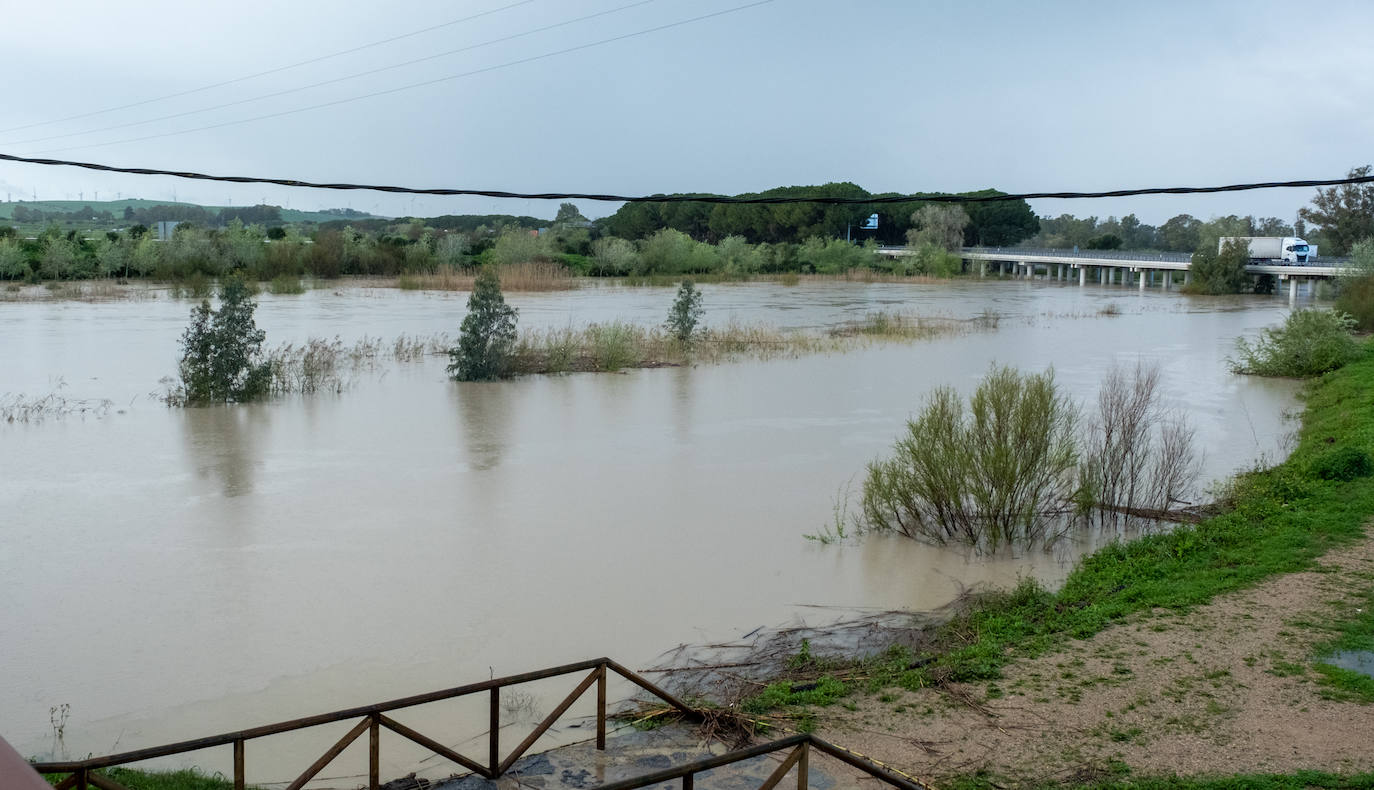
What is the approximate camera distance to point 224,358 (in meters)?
20.9

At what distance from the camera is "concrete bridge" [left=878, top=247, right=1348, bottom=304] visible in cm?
6312

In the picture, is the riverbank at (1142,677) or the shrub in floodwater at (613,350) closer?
the riverbank at (1142,677)

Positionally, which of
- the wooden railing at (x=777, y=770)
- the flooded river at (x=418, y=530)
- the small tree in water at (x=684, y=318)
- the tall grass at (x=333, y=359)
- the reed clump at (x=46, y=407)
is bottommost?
the flooded river at (x=418, y=530)

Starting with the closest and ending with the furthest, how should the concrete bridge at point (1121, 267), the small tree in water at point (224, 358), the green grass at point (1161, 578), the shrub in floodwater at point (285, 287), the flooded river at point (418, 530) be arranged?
the green grass at point (1161, 578) → the flooded river at point (418, 530) → the small tree in water at point (224, 358) → the shrub in floodwater at point (285, 287) → the concrete bridge at point (1121, 267)

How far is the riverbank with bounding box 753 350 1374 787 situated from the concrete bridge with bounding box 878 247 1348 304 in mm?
53689

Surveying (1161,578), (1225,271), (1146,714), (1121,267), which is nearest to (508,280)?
(1225,271)

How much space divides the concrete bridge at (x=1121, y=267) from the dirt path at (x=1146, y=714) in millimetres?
56010

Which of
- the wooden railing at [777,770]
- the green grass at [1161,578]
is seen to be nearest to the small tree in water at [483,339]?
the green grass at [1161,578]

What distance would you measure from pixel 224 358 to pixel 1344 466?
17731 mm

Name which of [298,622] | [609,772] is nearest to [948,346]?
[298,622]

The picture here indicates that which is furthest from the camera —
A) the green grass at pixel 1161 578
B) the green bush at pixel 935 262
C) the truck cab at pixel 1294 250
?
the green bush at pixel 935 262

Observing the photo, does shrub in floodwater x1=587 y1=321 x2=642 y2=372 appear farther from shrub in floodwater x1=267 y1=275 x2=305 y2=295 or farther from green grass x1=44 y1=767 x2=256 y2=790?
shrub in floodwater x1=267 y1=275 x2=305 y2=295

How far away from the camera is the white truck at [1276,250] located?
2726 inches

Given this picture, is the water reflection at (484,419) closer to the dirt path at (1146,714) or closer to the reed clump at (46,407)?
the reed clump at (46,407)
